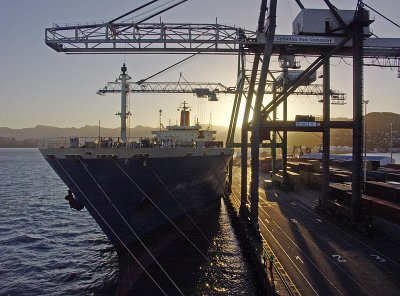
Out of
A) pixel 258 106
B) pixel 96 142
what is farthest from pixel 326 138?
pixel 96 142

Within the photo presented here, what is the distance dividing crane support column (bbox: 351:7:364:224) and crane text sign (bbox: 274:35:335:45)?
1.96 meters

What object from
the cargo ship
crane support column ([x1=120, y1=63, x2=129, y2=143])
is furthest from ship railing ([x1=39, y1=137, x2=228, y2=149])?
crane support column ([x1=120, y1=63, x2=129, y2=143])

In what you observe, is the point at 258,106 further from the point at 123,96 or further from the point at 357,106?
the point at 123,96

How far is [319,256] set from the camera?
1820 centimetres

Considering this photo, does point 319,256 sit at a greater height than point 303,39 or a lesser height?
lesser

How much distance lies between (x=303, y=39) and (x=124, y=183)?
676 inches

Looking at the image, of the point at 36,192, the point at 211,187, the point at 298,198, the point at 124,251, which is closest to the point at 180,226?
the point at 124,251

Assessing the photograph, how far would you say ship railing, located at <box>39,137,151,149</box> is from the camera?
2012 centimetres

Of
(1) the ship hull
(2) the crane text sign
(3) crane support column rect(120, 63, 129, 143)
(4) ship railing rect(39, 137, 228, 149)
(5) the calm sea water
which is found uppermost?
(2) the crane text sign

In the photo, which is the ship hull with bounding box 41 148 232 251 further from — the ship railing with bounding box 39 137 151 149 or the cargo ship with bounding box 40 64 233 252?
the ship railing with bounding box 39 137 151 149

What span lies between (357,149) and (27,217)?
116 ft

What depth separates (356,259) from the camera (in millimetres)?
17891

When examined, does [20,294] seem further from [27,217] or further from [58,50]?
[27,217]

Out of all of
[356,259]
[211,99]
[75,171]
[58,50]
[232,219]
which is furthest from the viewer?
[211,99]
